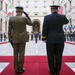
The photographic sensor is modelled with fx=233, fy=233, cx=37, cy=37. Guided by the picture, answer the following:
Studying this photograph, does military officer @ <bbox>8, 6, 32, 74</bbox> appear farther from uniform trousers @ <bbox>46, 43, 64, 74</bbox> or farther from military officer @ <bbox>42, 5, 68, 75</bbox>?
uniform trousers @ <bbox>46, 43, 64, 74</bbox>

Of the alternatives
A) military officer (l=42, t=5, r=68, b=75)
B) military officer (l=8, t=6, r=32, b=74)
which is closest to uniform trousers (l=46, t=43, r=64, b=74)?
military officer (l=42, t=5, r=68, b=75)

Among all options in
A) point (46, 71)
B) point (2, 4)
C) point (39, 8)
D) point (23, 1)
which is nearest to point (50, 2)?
point (39, 8)

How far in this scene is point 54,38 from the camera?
698cm

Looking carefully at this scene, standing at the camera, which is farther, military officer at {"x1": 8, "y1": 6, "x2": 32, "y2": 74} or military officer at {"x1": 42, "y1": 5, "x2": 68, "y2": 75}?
military officer at {"x1": 8, "y1": 6, "x2": 32, "y2": 74}

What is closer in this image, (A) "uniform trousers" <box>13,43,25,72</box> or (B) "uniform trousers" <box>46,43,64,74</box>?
(B) "uniform trousers" <box>46,43,64,74</box>

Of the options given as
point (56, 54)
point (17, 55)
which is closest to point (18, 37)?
point (17, 55)

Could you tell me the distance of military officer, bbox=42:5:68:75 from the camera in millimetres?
7012

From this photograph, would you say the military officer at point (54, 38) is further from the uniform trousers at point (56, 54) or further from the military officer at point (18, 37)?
the military officer at point (18, 37)

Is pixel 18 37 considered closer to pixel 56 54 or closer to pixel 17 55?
pixel 17 55

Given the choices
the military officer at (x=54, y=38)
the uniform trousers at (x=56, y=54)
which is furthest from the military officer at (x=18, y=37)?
the uniform trousers at (x=56, y=54)

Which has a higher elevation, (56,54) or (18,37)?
(18,37)

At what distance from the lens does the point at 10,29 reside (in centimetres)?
765

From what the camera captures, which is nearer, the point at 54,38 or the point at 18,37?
the point at 54,38

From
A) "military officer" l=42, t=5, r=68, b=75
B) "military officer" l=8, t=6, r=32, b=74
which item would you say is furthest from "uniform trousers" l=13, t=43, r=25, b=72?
"military officer" l=42, t=5, r=68, b=75
